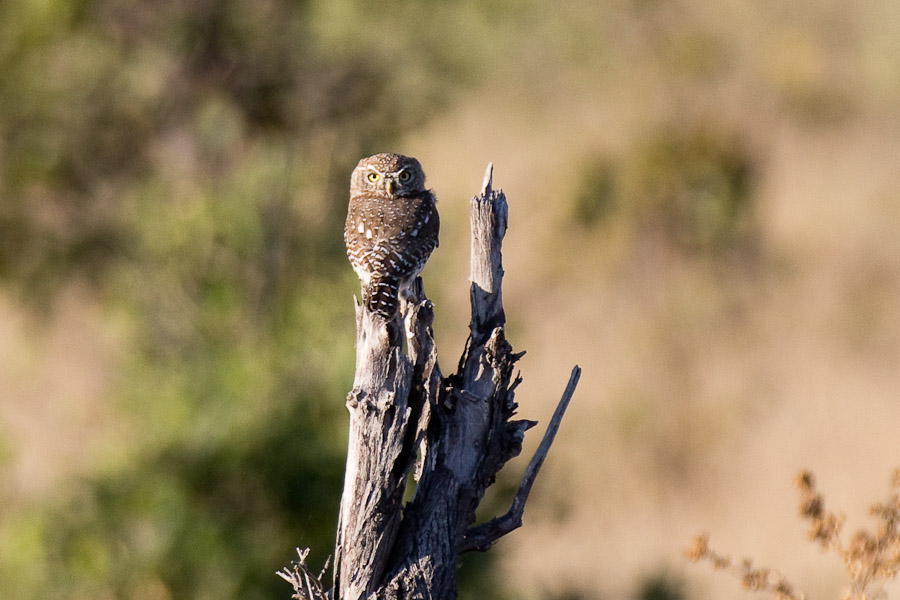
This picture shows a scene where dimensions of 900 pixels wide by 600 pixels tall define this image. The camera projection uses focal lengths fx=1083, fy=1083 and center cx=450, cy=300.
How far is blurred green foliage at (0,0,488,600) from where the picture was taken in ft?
30.8

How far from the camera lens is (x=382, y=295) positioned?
5164 mm

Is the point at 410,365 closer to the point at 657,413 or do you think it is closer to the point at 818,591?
the point at 818,591

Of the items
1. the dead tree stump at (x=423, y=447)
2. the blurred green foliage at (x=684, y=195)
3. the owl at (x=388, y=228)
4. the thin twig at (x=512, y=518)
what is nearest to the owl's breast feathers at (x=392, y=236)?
the owl at (x=388, y=228)

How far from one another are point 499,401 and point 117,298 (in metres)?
10.8

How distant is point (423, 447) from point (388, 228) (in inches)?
77.1

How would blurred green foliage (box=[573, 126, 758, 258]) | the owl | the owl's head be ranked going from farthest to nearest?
blurred green foliage (box=[573, 126, 758, 258]) < the owl's head < the owl

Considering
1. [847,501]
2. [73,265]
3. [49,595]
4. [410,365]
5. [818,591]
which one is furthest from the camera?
[73,265]

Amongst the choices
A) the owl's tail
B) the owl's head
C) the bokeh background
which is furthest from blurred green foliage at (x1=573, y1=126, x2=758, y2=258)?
the owl's tail

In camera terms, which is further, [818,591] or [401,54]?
[401,54]

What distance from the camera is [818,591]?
11.3m

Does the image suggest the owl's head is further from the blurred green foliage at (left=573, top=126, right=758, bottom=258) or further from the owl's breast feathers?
the blurred green foliage at (left=573, top=126, right=758, bottom=258)

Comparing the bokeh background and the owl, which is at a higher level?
the bokeh background

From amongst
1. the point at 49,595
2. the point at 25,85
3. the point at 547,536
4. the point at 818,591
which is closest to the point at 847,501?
the point at 818,591

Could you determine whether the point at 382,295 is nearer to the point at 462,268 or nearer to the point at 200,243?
the point at 200,243
